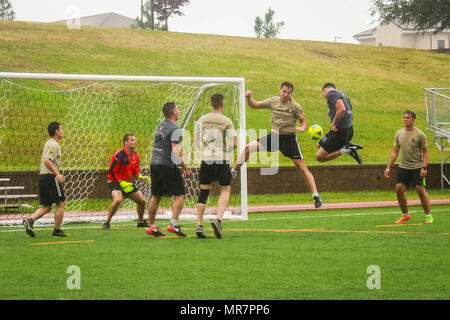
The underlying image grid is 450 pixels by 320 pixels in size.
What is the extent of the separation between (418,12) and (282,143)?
31.8 metres

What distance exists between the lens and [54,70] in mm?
36062

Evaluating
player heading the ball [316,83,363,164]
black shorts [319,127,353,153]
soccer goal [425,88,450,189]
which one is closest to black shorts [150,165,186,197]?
player heading the ball [316,83,363,164]

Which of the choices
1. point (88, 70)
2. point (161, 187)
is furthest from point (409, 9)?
point (161, 187)

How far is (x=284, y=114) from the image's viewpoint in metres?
12.0

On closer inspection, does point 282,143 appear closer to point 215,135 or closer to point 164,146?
point 215,135

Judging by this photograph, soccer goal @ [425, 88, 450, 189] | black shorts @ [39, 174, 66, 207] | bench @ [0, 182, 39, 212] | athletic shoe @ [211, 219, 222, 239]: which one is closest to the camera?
athletic shoe @ [211, 219, 222, 239]

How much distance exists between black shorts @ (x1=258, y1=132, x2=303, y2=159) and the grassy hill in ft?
57.3

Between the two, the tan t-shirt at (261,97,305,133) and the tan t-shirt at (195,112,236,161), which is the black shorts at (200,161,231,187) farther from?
the tan t-shirt at (261,97,305,133)

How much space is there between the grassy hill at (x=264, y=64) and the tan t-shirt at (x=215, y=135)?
19.3 metres

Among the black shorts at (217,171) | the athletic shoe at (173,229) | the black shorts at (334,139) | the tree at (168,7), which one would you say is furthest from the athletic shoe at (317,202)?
the tree at (168,7)

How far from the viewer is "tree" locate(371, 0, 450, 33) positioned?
126 feet

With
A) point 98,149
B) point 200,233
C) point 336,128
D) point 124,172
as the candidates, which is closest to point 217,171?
point 200,233

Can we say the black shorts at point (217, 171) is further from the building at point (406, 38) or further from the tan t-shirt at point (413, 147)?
the building at point (406, 38)
